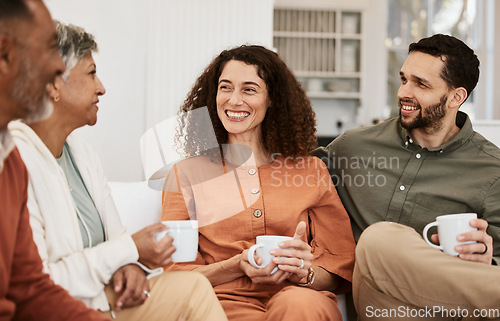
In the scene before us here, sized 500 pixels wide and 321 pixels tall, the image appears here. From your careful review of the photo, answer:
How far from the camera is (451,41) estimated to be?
187 cm

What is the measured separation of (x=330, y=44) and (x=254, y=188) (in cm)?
461

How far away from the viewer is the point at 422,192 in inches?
68.1

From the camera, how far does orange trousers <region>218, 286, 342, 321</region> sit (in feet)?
4.43

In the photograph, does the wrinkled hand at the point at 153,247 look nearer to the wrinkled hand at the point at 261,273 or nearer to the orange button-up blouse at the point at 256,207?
the wrinkled hand at the point at 261,273

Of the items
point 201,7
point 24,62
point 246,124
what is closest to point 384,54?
point 201,7

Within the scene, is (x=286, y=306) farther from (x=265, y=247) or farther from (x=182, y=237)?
(x=182, y=237)

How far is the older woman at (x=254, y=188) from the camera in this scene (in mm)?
1542

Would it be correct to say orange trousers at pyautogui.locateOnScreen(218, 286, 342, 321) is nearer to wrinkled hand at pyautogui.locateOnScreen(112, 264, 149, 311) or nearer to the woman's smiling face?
wrinkled hand at pyautogui.locateOnScreen(112, 264, 149, 311)

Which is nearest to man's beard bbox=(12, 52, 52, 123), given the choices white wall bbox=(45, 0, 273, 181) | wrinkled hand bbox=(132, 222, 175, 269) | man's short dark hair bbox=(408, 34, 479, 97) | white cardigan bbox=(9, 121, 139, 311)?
white cardigan bbox=(9, 121, 139, 311)

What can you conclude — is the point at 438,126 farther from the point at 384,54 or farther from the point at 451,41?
the point at 384,54

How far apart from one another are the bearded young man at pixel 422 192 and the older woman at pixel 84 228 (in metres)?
0.49

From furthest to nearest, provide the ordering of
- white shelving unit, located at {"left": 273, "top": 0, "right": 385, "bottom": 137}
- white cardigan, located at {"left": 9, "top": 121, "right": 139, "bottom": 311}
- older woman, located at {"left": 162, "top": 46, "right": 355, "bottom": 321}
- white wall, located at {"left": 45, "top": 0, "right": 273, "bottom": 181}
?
1. white shelving unit, located at {"left": 273, "top": 0, "right": 385, "bottom": 137}
2. white wall, located at {"left": 45, "top": 0, "right": 273, "bottom": 181}
3. older woman, located at {"left": 162, "top": 46, "right": 355, "bottom": 321}
4. white cardigan, located at {"left": 9, "top": 121, "right": 139, "bottom": 311}

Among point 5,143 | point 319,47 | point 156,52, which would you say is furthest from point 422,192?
point 319,47

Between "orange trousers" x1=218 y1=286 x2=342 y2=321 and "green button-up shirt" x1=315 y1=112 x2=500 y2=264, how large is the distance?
394 mm
